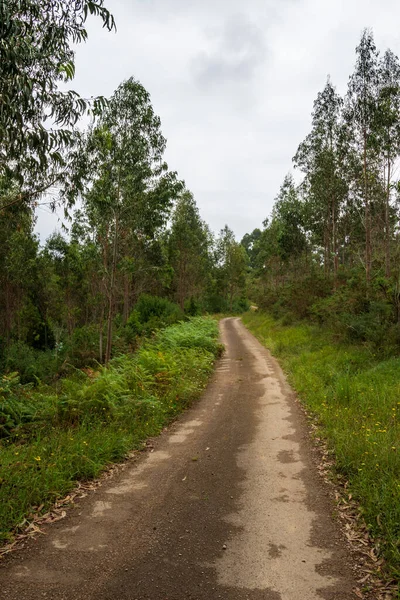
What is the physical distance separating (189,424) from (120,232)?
1072 centimetres

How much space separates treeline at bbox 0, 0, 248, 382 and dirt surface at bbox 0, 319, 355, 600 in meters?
5.62

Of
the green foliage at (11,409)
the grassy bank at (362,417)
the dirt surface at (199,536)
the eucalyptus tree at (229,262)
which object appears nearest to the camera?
the dirt surface at (199,536)

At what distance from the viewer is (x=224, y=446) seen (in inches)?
260

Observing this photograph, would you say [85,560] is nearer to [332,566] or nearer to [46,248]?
[332,566]

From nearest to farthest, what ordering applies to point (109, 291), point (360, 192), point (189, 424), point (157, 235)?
point (189, 424) → point (109, 291) → point (360, 192) → point (157, 235)

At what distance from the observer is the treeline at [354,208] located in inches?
583

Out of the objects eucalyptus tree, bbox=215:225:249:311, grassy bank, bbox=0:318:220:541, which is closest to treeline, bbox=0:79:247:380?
grassy bank, bbox=0:318:220:541

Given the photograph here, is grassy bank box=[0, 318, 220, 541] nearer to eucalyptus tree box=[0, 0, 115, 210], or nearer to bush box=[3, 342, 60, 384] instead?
eucalyptus tree box=[0, 0, 115, 210]

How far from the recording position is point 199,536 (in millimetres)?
3896

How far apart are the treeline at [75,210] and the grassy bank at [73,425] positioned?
4.57 metres

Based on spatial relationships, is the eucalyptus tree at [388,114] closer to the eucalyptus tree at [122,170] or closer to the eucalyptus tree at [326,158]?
the eucalyptus tree at [326,158]

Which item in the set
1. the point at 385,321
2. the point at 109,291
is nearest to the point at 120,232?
the point at 109,291

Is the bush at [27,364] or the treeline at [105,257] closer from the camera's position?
the treeline at [105,257]

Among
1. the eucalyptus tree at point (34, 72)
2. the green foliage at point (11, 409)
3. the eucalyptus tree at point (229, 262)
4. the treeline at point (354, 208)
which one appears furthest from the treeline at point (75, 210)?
the eucalyptus tree at point (229, 262)
